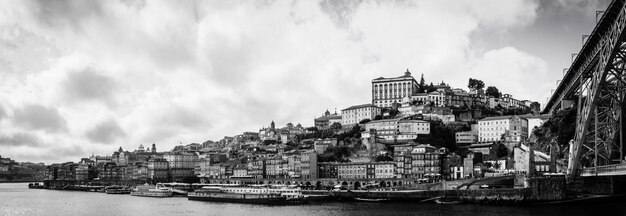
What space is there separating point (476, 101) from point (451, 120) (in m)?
13.6

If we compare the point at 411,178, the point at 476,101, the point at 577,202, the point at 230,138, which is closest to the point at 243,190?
A: the point at 411,178

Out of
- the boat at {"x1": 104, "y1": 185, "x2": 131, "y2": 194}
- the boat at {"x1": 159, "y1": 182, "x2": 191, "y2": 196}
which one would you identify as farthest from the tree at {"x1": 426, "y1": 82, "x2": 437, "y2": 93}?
the boat at {"x1": 104, "y1": 185, "x2": 131, "y2": 194}

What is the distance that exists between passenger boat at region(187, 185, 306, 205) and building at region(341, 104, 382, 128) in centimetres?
3527

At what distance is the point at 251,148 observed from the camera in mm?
119625

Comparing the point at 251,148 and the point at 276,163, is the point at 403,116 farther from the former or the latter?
the point at 251,148

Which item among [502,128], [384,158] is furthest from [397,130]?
[502,128]

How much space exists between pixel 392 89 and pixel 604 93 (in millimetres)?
68106

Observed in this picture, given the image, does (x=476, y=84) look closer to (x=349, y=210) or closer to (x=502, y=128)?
(x=502, y=128)

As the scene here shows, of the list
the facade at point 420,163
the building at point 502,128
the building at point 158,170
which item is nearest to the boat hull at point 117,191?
the building at point 158,170

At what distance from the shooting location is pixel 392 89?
4437 inches

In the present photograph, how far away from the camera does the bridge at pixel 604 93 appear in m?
35.3

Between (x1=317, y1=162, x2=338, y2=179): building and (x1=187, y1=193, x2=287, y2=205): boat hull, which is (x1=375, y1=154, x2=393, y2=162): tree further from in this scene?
(x1=187, y1=193, x2=287, y2=205): boat hull

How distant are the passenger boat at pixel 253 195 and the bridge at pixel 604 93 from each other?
2788 cm

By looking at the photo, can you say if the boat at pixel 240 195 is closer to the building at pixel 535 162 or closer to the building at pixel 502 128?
the building at pixel 535 162
